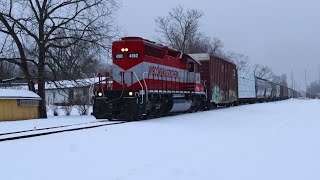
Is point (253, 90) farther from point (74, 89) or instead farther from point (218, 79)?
point (74, 89)

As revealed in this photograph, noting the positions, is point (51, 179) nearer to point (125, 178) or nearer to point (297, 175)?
point (125, 178)

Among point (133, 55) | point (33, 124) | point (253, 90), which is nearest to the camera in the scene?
point (33, 124)

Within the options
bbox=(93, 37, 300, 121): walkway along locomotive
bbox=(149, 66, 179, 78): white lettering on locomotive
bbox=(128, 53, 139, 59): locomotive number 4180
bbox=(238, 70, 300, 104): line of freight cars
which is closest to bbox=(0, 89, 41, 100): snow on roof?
bbox=(93, 37, 300, 121): walkway along locomotive

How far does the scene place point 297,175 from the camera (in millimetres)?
6668

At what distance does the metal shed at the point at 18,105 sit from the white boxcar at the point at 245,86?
2170cm

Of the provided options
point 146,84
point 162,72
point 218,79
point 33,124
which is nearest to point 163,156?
point 146,84

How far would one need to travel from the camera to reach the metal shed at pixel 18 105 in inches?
893

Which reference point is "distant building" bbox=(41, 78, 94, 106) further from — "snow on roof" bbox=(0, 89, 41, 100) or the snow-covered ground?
the snow-covered ground

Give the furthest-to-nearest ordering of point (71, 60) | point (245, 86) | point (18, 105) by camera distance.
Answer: point (245, 86) < point (71, 60) < point (18, 105)

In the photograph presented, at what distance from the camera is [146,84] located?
1883 cm

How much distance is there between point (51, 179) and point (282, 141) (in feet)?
20.8

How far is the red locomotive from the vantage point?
18.2 meters

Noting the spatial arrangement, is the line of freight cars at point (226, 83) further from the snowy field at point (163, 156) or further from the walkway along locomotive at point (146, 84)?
the snowy field at point (163, 156)

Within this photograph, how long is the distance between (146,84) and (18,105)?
915cm
